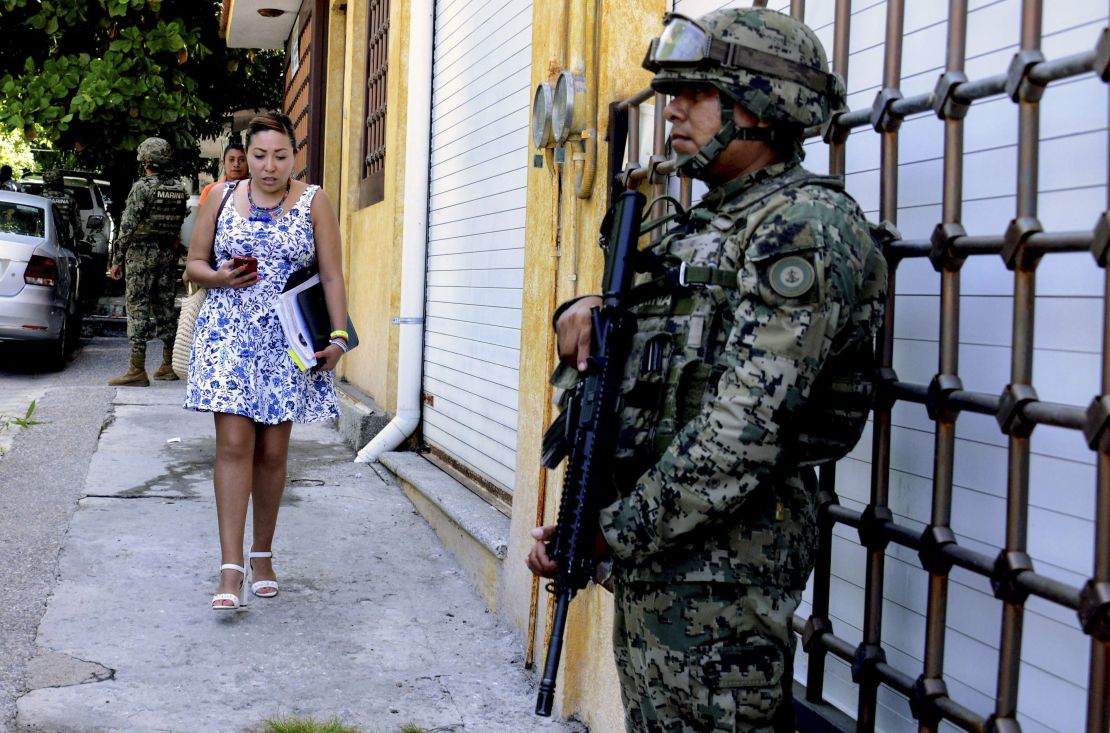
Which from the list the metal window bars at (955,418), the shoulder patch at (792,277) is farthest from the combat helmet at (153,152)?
the shoulder patch at (792,277)

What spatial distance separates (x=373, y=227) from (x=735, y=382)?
22.0 feet

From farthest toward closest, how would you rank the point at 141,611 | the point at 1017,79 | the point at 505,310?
the point at 505,310 < the point at 141,611 < the point at 1017,79

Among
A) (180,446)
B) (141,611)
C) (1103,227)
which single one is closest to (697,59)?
(1103,227)

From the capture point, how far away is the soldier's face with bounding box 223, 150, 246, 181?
20.2 feet

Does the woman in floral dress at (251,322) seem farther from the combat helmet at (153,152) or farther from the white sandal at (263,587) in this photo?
the combat helmet at (153,152)

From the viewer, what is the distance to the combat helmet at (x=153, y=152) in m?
9.98

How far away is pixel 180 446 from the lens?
7.54m

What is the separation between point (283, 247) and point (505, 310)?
4.03 feet

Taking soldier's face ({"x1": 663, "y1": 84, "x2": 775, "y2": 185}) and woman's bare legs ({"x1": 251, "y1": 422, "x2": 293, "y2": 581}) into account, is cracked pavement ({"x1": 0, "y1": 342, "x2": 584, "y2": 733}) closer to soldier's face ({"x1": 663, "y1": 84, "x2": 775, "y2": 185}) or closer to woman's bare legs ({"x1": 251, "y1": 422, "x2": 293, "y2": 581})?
woman's bare legs ({"x1": 251, "y1": 422, "x2": 293, "y2": 581})

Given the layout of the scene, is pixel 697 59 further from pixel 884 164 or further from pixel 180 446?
pixel 180 446

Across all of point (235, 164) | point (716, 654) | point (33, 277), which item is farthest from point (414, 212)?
point (33, 277)

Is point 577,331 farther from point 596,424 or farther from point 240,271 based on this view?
point 240,271

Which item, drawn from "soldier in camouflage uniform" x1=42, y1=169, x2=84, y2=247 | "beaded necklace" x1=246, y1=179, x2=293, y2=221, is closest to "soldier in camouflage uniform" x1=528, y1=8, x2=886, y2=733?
"beaded necklace" x1=246, y1=179, x2=293, y2=221

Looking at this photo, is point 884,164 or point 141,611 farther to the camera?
point 141,611
